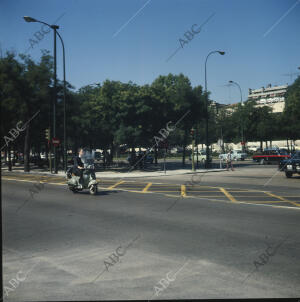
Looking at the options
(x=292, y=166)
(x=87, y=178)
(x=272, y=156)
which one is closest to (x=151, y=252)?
(x=87, y=178)

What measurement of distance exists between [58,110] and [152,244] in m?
26.5

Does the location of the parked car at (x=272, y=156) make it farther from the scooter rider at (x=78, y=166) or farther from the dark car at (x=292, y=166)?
the scooter rider at (x=78, y=166)

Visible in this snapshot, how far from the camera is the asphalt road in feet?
13.4

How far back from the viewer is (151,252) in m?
5.52

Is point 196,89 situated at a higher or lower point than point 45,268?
higher

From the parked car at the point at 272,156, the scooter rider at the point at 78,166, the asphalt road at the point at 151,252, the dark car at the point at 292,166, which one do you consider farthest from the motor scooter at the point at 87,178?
the parked car at the point at 272,156

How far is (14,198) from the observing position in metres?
12.1

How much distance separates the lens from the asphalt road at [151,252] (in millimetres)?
4090

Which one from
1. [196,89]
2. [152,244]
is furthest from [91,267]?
[196,89]

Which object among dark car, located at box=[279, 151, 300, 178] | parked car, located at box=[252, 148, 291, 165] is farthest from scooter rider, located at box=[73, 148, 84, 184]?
parked car, located at box=[252, 148, 291, 165]

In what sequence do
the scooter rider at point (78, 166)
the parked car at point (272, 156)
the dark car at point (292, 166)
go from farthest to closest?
the parked car at point (272, 156), the dark car at point (292, 166), the scooter rider at point (78, 166)

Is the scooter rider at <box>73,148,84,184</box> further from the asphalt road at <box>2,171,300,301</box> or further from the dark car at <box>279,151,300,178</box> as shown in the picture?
the dark car at <box>279,151,300,178</box>

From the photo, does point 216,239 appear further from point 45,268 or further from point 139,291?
point 45,268

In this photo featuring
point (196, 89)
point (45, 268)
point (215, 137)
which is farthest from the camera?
point (215, 137)
